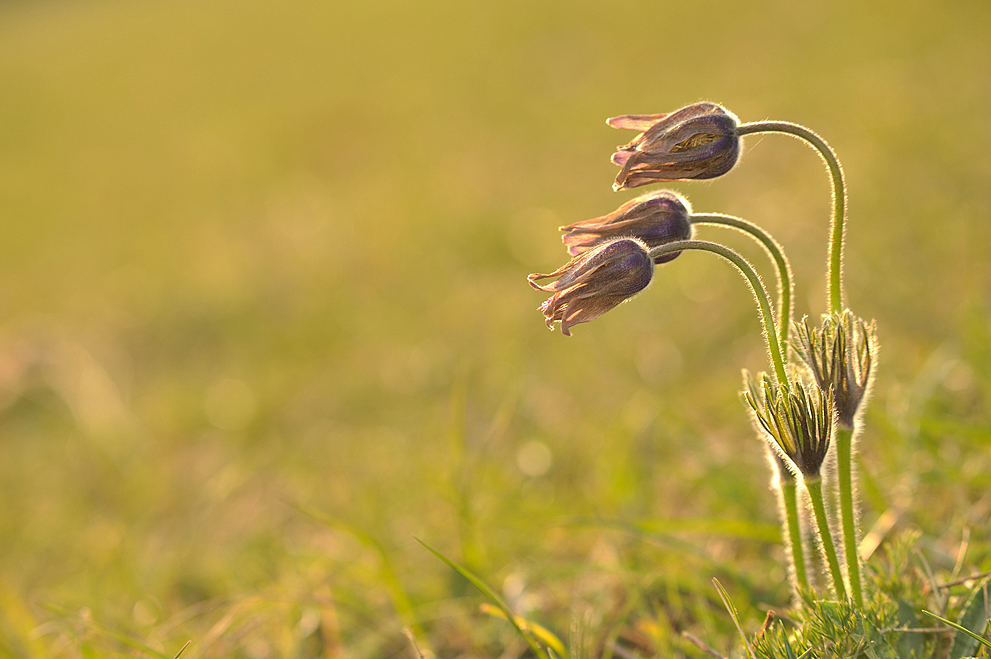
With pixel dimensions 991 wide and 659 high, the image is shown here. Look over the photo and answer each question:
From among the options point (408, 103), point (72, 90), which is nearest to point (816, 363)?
point (408, 103)

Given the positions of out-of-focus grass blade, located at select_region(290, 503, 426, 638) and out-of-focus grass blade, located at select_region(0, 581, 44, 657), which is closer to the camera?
out-of-focus grass blade, located at select_region(290, 503, 426, 638)

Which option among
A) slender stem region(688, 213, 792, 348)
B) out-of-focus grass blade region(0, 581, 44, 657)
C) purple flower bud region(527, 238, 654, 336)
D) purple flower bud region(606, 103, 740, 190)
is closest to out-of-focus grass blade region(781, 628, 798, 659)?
slender stem region(688, 213, 792, 348)

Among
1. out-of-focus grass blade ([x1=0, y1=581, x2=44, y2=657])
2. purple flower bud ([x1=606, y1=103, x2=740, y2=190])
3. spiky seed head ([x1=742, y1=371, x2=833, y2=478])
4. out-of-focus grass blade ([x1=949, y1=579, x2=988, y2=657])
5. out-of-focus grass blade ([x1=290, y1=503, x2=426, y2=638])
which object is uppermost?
purple flower bud ([x1=606, y1=103, x2=740, y2=190])

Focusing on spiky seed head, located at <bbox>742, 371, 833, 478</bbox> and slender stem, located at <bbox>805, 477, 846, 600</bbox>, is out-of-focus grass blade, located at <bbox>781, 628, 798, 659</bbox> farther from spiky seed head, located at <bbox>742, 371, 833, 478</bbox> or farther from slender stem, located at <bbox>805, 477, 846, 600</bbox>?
spiky seed head, located at <bbox>742, 371, 833, 478</bbox>

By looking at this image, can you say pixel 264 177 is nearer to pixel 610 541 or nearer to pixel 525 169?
pixel 525 169

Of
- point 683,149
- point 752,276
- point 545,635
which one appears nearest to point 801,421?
point 752,276

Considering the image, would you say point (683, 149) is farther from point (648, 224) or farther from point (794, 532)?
point (794, 532)
